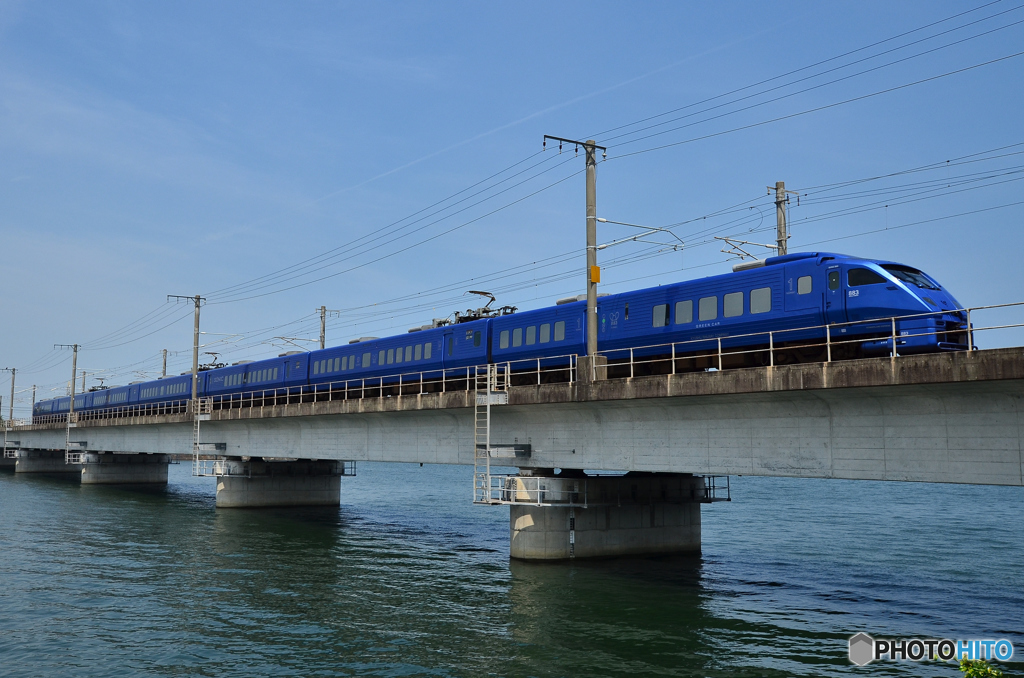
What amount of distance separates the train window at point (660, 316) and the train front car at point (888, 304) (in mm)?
6337

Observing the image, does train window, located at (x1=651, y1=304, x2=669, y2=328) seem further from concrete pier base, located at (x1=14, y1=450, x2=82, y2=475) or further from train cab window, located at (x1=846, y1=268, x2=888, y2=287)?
concrete pier base, located at (x1=14, y1=450, x2=82, y2=475)

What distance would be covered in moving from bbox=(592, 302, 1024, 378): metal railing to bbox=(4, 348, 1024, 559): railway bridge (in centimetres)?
87

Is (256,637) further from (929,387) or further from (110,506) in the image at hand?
(110,506)

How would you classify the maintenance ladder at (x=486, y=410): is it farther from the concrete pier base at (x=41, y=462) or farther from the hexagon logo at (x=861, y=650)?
the concrete pier base at (x=41, y=462)

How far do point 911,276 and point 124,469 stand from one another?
78484mm

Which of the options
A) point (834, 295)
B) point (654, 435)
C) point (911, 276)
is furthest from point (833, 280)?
point (654, 435)

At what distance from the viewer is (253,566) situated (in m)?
32.3

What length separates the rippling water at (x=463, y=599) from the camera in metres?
19.4

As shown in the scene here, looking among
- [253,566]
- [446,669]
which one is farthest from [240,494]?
[446,669]

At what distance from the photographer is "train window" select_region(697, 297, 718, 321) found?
2784 cm

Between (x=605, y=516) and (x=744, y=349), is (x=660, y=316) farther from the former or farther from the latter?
(x=605, y=516)

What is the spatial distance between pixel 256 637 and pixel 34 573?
1383cm

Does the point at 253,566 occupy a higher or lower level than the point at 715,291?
lower

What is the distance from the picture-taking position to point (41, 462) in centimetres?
10425
